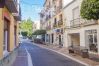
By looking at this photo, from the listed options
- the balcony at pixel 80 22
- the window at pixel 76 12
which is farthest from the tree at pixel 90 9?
the window at pixel 76 12

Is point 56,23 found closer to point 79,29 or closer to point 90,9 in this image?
point 79,29

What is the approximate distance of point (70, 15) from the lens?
3597cm

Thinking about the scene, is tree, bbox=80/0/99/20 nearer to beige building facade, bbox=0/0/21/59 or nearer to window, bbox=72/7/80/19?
beige building facade, bbox=0/0/21/59

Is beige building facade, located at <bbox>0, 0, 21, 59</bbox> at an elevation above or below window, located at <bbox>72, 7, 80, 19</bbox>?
below

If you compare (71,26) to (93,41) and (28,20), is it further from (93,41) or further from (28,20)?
(28,20)

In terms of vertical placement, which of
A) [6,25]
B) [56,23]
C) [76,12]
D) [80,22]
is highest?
[76,12]

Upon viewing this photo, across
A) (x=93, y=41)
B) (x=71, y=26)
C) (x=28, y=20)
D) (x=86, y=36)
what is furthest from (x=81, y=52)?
(x=28, y=20)

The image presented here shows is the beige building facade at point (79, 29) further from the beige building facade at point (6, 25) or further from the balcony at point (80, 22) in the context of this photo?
the beige building facade at point (6, 25)

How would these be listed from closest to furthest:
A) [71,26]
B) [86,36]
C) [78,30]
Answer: [86,36]
[78,30]
[71,26]

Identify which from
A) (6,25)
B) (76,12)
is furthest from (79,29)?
(6,25)

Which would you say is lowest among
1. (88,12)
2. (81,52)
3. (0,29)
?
(81,52)

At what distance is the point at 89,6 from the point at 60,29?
28.6 m

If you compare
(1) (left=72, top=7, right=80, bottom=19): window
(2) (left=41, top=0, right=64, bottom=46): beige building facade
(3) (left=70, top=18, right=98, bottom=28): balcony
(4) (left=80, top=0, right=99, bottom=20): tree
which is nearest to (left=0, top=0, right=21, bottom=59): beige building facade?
(4) (left=80, top=0, right=99, bottom=20): tree

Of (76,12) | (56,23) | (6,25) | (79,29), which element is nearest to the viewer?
(6,25)
